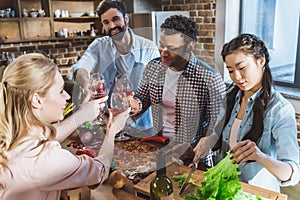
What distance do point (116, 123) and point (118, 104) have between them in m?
0.09

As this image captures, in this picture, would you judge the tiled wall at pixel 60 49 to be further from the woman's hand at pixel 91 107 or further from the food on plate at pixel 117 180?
the food on plate at pixel 117 180

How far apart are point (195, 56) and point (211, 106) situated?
0.72ft

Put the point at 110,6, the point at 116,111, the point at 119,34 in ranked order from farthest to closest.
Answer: the point at 110,6, the point at 119,34, the point at 116,111

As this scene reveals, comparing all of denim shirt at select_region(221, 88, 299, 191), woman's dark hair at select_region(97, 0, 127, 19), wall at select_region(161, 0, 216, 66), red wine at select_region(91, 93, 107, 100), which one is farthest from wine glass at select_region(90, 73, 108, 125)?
wall at select_region(161, 0, 216, 66)

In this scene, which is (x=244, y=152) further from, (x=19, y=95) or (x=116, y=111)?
(x=19, y=95)

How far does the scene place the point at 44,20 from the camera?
3.06 meters

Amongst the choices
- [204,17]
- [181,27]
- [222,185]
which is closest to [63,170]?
[222,185]

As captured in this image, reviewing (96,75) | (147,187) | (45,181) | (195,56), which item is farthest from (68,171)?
(195,56)

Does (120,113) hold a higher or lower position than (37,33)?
lower

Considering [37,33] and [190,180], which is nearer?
[190,180]

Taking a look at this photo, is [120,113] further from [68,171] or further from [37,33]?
[37,33]

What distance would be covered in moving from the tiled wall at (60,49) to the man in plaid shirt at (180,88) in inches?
85.1

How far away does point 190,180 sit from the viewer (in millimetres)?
1097

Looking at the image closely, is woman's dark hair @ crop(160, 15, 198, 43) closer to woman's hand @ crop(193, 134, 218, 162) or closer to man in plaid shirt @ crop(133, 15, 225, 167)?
man in plaid shirt @ crop(133, 15, 225, 167)
